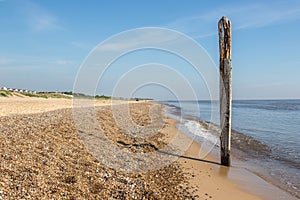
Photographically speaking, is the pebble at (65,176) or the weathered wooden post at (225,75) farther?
the weathered wooden post at (225,75)

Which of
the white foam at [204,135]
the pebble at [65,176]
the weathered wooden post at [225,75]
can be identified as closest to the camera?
the pebble at [65,176]

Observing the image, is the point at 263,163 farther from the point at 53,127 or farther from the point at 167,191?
the point at 53,127

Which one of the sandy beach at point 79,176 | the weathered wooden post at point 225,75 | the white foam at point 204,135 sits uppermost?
the weathered wooden post at point 225,75

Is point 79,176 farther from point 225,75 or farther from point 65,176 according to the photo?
point 225,75

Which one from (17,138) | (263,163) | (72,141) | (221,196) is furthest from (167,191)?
(263,163)

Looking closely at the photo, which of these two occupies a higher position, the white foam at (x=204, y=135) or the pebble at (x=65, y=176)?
the pebble at (x=65, y=176)

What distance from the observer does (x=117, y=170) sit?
5.98 m

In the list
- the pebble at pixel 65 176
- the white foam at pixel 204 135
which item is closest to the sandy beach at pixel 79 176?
the pebble at pixel 65 176

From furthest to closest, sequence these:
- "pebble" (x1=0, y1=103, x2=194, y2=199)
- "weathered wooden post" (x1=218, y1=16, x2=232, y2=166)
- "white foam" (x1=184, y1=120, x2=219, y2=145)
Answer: "white foam" (x1=184, y1=120, x2=219, y2=145), "weathered wooden post" (x1=218, y1=16, x2=232, y2=166), "pebble" (x1=0, y1=103, x2=194, y2=199)

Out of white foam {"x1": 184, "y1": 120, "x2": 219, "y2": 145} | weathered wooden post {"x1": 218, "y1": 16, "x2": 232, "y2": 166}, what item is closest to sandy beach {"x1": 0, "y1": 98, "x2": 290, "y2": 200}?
weathered wooden post {"x1": 218, "y1": 16, "x2": 232, "y2": 166}

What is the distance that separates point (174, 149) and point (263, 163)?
11.5 ft

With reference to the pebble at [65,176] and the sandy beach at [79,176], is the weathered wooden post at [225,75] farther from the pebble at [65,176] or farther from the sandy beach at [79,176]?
the pebble at [65,176]

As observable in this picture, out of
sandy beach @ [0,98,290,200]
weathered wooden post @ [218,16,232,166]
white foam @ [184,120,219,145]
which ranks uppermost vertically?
weathered wooden post @ [218,16,232,166]

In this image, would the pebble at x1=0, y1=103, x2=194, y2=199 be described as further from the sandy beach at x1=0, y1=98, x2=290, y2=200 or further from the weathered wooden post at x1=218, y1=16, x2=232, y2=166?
the weathered wooden post at x1=218, y1=16, x2=232, y2=166
